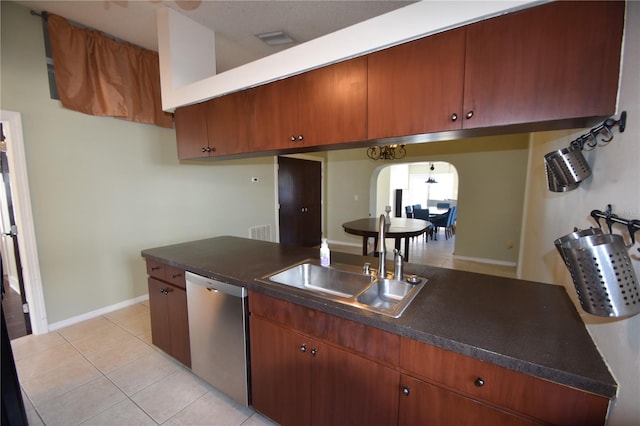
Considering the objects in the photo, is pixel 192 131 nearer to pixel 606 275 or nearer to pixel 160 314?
pixel 160 314

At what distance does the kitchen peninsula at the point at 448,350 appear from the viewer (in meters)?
0.82

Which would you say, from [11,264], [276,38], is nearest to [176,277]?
[276,38]

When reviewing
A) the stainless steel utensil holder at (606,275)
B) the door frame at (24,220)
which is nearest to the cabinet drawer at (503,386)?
the stainless steel utensil holder at (606,275)

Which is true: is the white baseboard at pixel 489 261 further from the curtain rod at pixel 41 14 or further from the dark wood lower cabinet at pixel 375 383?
the curtain rod at pixel 41 14

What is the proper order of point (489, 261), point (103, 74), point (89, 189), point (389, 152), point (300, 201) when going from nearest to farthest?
point (103, 74), point (89, 189), point (489, 261), point (389, 152), point (300, 201)

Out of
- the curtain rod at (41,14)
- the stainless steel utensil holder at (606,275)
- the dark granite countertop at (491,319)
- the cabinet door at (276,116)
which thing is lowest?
the dark granite countertop at (491,319)

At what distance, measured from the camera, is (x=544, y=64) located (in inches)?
39.2

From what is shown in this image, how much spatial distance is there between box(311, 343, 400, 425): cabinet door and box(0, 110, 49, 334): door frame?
2.90 m

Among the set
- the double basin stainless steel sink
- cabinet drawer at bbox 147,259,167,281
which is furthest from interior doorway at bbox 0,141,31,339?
the double basin stainless steel sink

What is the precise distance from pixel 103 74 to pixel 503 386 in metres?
3.79

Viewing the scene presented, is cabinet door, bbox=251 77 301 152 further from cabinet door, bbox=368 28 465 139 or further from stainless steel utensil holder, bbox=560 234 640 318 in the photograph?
stainless steel utensil holder, bbox=560 234 640 318

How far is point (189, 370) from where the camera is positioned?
2086mm

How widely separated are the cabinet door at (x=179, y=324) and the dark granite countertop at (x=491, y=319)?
1.00ft

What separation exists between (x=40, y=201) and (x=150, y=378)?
6.40 feet
